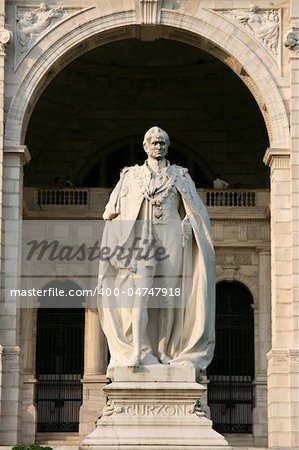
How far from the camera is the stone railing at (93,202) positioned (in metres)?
38.1

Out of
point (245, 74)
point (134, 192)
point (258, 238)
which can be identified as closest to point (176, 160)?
point (258, 238)

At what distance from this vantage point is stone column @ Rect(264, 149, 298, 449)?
31.3 metres

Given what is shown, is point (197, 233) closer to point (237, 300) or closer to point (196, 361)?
point (196, 361)

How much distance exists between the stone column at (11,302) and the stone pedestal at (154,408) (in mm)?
15102

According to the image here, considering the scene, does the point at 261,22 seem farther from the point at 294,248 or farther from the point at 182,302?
the point at 182,302

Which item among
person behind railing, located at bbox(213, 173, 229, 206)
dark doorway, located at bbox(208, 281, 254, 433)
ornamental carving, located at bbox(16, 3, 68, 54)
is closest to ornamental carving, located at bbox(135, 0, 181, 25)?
ornamental carving, located at bbox(16, 3, 68, 54)

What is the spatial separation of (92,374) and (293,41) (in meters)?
10.3

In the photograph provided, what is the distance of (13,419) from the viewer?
3128 centimetres

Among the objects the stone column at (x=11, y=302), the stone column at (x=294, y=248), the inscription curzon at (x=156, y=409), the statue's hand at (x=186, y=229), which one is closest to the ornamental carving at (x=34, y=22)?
the stone column at (x=11, y=302)

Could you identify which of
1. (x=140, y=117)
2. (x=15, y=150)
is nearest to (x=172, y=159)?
(x=140, y=117)

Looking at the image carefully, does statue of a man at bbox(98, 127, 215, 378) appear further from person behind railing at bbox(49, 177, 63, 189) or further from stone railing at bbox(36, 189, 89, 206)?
person behind railing at bbox(49, 177, 63, 189)

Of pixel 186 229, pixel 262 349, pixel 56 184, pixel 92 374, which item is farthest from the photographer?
pixel 56 184

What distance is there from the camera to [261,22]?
33.0 meters

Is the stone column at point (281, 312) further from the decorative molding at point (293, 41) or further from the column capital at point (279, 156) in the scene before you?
the decorative molding at point (293, 41)
